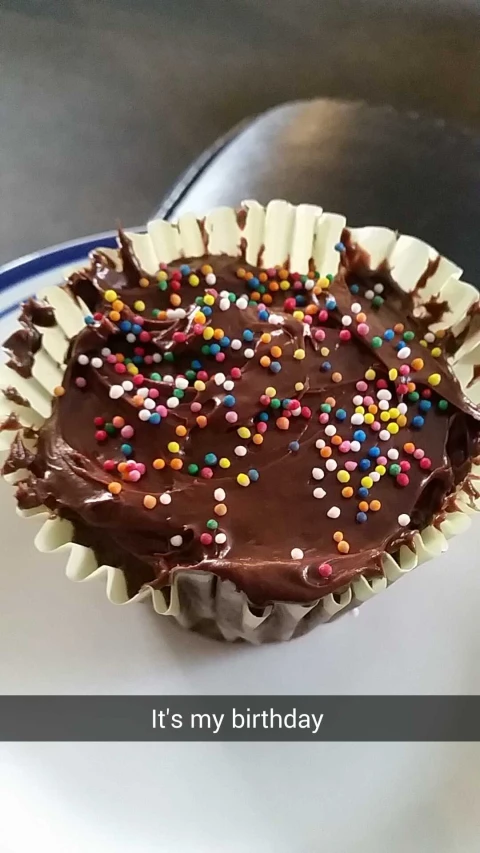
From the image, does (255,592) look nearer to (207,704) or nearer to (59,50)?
(207,704)

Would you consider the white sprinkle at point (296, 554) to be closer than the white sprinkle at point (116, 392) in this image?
Yes

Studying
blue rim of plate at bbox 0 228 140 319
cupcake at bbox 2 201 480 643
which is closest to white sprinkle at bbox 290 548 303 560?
cupcake at bbox 2 201 480 643

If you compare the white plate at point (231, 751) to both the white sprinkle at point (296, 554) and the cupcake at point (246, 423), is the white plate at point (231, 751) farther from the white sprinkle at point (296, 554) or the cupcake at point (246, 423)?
the white sprinkle at point (296, 554)

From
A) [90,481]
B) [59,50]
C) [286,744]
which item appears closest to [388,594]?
[286,744]

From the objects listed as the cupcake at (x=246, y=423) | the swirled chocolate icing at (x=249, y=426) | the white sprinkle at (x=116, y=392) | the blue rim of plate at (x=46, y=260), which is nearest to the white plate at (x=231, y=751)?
the cupcake at (x=246, y=423)

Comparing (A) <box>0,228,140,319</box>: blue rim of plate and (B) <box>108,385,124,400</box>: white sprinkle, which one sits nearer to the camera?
(B) <box>108,385,124,400</box>: white sprinkle

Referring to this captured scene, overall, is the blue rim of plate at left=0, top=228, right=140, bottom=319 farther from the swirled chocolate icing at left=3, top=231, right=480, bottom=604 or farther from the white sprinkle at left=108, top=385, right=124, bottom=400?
the white sprinkle at left=108, top=385, right=124, bottom=400

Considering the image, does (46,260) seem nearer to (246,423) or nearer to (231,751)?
(246,423)
